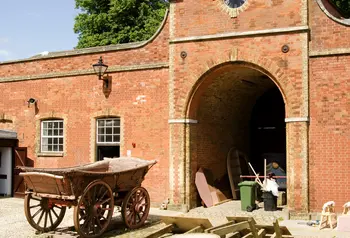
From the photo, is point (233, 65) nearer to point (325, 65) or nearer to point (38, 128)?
point (325, 65)

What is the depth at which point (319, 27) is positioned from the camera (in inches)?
Result: 502

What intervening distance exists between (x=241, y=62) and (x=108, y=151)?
5.82 m

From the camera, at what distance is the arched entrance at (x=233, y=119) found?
14.5 metres

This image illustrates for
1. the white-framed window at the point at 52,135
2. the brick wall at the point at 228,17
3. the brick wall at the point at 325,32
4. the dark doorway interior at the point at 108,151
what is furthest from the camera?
the white-framed window at the point at 52,135

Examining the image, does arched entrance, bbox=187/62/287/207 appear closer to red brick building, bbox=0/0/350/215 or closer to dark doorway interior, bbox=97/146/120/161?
red brick building, bbox=0/0/350/215

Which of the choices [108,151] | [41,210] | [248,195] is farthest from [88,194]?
A: [108,151]

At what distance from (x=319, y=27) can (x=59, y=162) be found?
1031 cm

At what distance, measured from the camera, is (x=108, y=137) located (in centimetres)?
1589

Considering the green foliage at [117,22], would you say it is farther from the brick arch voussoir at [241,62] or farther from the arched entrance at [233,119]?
the brick arch voussoir at [241,62]

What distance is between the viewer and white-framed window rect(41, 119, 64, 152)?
1705cm

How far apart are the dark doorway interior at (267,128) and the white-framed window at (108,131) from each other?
6385mm

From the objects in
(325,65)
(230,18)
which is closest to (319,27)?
(325,65)

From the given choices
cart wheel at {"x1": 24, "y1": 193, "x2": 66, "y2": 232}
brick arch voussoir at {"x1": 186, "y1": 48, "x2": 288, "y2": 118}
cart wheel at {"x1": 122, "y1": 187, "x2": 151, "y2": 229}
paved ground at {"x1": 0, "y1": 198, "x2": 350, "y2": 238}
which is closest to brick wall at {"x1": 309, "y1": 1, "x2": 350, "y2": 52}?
brick arch voussoir at {"x1": 186, "y1": 48, "x2": 288, "y2": 118}

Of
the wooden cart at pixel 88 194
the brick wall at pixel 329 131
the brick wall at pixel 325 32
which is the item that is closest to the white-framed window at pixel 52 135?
the wooden cart at pixel 88 194
